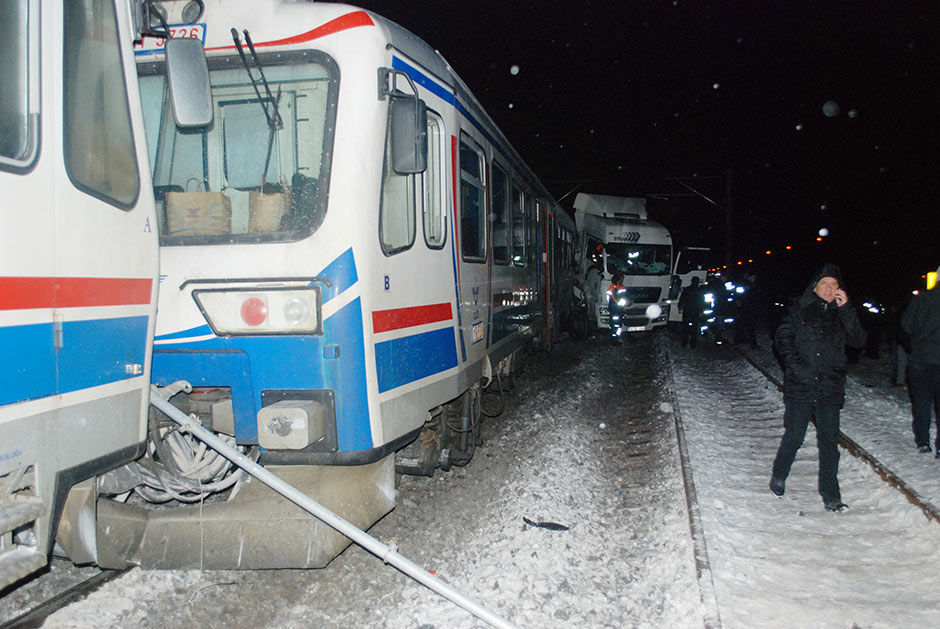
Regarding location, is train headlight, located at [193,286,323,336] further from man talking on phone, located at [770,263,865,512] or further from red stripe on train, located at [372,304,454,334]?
man talking on phone, located at [770,263,865,512]

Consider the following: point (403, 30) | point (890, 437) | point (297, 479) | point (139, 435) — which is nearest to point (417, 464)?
point (297, 479)

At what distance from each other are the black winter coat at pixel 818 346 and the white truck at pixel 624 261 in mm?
13004

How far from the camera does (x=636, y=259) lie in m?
19.2

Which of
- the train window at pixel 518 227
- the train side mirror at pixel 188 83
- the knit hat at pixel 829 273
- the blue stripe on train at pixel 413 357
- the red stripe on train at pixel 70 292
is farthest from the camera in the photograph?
the train window at pixel 518 227

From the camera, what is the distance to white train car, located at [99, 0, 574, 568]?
3.76m

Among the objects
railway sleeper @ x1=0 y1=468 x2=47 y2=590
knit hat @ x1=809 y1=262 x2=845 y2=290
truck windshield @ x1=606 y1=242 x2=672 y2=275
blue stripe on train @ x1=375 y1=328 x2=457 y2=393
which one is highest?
truck windshield @ x1=606 y1=242 x2=672 y2=275

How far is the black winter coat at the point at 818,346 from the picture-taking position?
5309 millimetres

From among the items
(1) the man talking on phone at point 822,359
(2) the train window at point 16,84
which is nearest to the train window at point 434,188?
(2) the train window at point 16,84

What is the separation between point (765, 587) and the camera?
4188 millimetres

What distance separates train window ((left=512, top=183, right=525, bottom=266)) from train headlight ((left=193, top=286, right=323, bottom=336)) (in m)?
4.41

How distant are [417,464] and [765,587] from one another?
2.37 metres

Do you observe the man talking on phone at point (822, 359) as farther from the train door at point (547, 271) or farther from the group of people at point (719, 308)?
the group of people at point (719, 308)

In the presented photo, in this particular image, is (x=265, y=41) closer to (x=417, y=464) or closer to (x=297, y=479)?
(x=297, y=479)

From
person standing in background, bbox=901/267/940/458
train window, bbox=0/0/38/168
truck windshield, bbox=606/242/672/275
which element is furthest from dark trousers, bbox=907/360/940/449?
truck windshield, bbox=606/242/672/275
